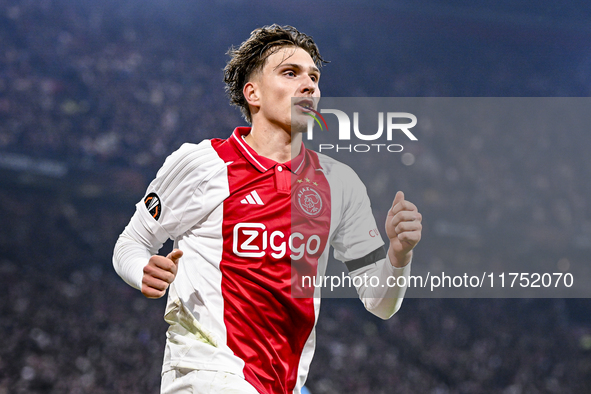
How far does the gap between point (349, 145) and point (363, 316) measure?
14.3 feet

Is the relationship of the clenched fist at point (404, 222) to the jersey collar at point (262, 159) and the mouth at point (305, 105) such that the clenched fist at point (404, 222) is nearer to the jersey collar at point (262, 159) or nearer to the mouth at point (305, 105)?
the jersey collar at point (262, 159)

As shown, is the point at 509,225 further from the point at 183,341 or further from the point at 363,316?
the point at 363,316

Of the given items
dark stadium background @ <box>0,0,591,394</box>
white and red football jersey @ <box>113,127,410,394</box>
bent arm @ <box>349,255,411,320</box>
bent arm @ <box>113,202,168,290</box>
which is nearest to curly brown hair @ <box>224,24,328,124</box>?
white and red football jersey @ <box>113,127,410,394</box>

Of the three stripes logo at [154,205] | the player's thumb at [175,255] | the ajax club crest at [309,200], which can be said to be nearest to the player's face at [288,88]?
the ajax club crest at [309,200]

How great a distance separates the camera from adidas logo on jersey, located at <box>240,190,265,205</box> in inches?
79.6

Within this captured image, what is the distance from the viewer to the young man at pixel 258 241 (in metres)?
1.82

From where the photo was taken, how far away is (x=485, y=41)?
6309 millimetres

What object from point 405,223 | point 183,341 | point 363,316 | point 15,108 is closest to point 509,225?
point 405,223

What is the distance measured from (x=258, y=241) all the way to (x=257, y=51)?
916 mm

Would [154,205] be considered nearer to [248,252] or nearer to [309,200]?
[248,252]

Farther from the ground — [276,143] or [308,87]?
[308,87]

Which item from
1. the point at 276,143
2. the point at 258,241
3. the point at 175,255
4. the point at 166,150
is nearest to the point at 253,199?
the point at 258,241

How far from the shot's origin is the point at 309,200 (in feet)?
6.90

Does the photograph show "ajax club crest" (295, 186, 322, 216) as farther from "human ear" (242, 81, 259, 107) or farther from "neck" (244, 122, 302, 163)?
"human ear" (242, 81, 259, 107)
